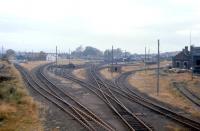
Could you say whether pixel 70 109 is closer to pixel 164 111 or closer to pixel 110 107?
pixel 110 107

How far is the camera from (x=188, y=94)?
38625 millimetres

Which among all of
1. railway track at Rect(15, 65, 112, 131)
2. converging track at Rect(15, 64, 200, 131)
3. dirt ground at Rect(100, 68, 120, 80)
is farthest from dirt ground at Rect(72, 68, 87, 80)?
railway track at Rect(15, 65, 112, 131)

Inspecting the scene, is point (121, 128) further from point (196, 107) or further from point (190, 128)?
point (196, 107)

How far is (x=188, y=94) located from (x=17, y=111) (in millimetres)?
19172

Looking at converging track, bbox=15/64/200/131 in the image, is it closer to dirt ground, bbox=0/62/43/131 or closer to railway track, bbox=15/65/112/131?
railway track, bbox=15/65/112/131

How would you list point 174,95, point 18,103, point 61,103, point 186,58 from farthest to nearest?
point 186,58 < point 174,95 < point 61,103 < point 18,103

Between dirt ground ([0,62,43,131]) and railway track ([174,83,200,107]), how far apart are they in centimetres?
1438

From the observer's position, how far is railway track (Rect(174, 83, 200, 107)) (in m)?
34.3

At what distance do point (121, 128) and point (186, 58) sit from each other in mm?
50321

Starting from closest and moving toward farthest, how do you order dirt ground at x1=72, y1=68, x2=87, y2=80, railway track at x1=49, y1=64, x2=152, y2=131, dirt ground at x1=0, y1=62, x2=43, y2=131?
1. dirt ground at x1=0, y1=62, x2=43, y2=131
2. railway track at x1=49, y1=64, x2=152, y2=131
3. dirt ground at x1=72, y1=68, x2=87, y2=80

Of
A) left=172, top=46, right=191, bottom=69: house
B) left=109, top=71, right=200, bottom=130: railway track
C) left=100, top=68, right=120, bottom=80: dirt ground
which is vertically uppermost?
left=172, top=46, right=191, bottom=69: house

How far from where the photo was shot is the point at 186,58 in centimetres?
7056

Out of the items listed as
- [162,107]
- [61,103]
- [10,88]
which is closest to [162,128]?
[162,107]

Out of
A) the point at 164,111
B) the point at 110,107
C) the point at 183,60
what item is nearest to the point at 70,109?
the point at 110,107
